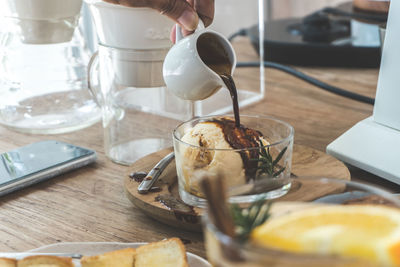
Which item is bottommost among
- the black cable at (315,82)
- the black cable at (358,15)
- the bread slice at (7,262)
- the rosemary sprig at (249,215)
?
the black cable at (315,82)

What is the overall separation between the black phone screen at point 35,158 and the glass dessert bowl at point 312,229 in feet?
1.43

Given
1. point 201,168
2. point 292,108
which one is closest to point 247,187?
point 201,168

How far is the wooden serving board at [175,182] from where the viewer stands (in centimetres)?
56

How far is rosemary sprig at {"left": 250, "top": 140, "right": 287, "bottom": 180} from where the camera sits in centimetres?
59

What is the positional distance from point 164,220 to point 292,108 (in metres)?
0.47

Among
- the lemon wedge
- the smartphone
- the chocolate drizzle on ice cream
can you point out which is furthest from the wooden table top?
the lemon wedge

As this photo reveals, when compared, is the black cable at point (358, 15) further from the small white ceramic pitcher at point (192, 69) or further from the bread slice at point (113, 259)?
the bread slice at point (113, 259)

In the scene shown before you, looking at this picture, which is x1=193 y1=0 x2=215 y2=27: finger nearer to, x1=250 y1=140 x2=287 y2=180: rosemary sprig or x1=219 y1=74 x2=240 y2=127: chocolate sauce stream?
x1=219 y1=74 x2=240 y2=127: chocolate sauce stream

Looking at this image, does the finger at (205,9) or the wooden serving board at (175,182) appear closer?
the wooden serving board at (175,182)

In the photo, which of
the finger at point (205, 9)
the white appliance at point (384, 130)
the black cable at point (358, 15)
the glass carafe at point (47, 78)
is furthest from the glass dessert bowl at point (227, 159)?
the black cable at point (358, 15)

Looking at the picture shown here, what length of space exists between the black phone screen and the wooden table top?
0.02 metres

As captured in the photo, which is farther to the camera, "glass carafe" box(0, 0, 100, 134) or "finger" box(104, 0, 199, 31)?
"glass carafe" box(0, 0, 100, 134)

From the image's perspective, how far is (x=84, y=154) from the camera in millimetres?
755

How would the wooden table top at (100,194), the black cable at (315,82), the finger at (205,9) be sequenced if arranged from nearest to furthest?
the wooden table top at (100,194) < the finger at (205,9) < the black cable at (315,82)
